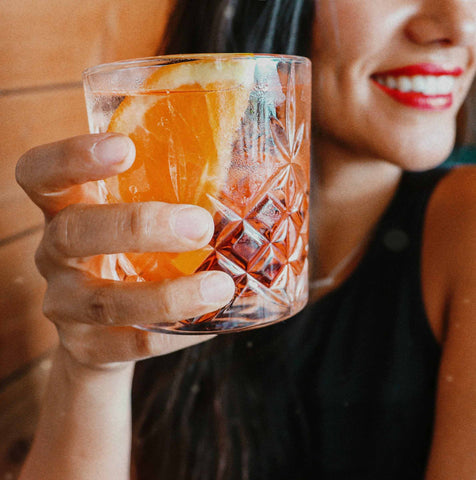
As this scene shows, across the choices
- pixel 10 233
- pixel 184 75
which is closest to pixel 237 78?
pixel 184 75

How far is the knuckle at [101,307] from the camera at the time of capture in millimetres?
546

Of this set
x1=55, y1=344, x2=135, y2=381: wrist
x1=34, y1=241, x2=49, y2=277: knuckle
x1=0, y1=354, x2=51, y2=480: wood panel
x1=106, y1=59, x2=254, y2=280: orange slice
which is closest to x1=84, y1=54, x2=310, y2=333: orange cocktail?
x1=106, y1=59, x2=254, y2=280: orange slice

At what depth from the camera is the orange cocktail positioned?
1.49ft

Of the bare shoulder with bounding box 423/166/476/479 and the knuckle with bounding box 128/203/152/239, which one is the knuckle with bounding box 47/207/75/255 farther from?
the bare shoulder with bounding box 423/166/476/479

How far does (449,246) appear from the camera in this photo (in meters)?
0.86

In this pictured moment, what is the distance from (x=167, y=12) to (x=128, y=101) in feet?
1.82

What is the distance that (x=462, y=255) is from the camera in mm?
818

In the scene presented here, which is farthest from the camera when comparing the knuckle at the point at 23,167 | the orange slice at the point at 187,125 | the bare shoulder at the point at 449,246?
the bare shoulder at the point at 449,246

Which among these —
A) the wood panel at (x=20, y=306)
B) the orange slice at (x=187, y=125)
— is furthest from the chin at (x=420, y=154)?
the wood panel at (x=20, y=306)

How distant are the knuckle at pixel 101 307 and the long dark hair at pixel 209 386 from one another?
1.60 ft

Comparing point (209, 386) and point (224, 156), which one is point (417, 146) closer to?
point (224, 156)

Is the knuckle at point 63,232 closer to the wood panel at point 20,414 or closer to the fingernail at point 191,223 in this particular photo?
the fingernail at point 191,223

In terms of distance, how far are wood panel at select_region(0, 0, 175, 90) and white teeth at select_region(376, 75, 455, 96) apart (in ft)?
1.32

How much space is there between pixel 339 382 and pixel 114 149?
65 centimetres
